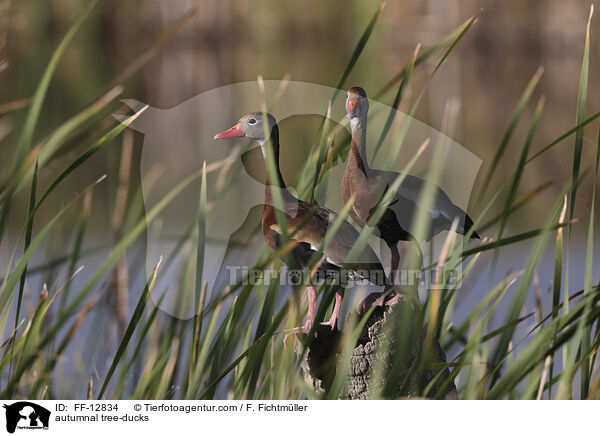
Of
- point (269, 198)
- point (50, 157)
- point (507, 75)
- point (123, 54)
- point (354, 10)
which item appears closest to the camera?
point (269, 198)

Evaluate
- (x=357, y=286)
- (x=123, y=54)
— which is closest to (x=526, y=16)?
(x=357, y=286)

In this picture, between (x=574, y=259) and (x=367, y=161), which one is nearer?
(x=367, y=161)

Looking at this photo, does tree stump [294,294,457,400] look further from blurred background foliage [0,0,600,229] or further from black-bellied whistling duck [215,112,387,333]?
blurred background foliage [0,0,600,229]

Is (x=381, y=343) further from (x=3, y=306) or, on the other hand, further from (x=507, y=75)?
(x=507, y=75)

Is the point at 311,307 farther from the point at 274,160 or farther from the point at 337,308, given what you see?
the point at 274,160

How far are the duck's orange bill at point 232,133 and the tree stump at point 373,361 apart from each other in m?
0.24

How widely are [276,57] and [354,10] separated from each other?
0.16m

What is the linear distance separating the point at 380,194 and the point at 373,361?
0.67 feet

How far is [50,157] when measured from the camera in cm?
73

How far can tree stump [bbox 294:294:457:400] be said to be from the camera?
27.6 inches

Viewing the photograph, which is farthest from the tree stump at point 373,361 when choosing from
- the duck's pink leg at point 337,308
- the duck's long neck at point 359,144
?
the duck's long neck at point 359,144
